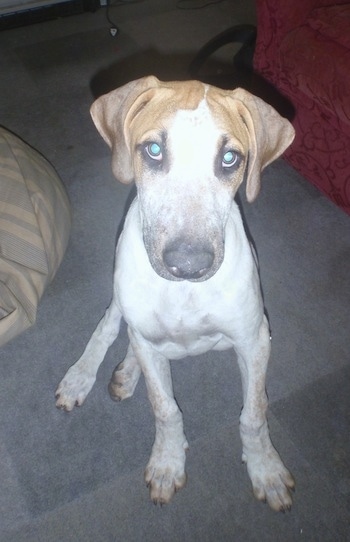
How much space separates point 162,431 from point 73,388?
61 centimetres

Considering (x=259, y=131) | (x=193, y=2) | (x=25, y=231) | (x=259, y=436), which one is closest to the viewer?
(x=259, y=131)

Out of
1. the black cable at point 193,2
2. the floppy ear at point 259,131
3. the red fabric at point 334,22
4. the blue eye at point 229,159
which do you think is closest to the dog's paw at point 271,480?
the floppy ear at point 259,131

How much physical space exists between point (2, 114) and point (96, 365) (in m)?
2.78

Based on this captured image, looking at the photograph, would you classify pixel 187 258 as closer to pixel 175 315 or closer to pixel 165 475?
Result: pixel 175 315

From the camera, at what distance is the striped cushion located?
278 cm

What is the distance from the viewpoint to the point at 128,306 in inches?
87.2

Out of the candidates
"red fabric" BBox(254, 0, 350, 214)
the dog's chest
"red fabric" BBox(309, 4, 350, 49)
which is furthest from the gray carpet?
"red fabric" BBox(309, 4, 350, 49)

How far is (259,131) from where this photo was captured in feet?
6.56

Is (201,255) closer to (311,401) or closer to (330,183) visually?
(311,401)

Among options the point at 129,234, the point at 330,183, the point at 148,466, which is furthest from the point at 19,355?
the point at 330,183

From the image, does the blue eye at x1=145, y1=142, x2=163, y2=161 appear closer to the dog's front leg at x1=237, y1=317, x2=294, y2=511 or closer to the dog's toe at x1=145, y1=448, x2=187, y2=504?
the dog's front leg at x1=237, y1=317, x2=294, y2=511

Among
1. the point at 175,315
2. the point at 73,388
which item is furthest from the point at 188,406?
the point at 175,315

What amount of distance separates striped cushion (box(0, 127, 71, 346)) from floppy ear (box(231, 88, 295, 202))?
1.38 metres

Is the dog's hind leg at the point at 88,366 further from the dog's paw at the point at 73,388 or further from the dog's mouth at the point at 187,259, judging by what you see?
the dog's mouth at the point at 187,259
